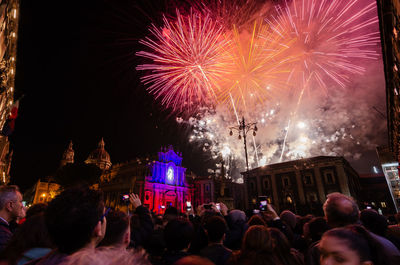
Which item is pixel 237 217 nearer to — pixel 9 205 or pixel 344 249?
pixel 344 249

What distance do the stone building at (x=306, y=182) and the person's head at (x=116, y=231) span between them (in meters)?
30.2

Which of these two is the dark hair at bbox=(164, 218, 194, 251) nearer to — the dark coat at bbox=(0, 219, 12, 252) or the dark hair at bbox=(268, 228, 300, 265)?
the dark hair at bbox=(268, 228, 300, 265)

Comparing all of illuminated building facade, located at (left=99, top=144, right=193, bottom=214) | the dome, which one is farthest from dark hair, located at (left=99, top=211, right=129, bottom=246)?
the dome

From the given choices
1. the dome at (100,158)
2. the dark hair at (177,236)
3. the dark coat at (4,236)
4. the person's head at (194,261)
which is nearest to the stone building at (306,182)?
the dark hair at (177,236)

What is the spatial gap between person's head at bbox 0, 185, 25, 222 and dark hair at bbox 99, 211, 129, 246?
7.56 ft

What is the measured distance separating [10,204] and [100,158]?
75.8 metres

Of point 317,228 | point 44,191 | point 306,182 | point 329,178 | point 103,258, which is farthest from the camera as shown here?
point 44,191

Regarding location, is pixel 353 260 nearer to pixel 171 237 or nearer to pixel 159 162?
pixel 171 237

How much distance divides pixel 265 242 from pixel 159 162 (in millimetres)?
54471

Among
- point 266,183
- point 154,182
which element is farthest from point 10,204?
point 154,182

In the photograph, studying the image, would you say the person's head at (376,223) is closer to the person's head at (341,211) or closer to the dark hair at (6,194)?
the person's head at (341,211)

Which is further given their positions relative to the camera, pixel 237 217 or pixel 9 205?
pixel 237 217

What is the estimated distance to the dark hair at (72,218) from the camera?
139cm

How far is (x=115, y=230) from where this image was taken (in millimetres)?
2453
